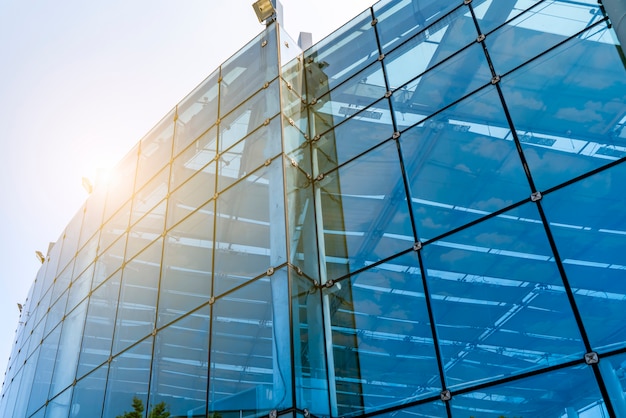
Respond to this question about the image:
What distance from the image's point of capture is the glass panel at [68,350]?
16.8 metres

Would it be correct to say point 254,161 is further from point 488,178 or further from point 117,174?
point 117,174

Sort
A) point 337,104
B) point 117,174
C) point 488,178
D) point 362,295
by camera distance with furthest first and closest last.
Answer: point 117,174 < point 337,104 < point 362,295 < point 488,178

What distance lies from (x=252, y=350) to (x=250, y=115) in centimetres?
586

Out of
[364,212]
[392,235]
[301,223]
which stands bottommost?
[392,235]

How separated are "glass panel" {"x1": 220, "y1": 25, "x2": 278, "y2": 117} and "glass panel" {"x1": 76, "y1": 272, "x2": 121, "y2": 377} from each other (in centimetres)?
550

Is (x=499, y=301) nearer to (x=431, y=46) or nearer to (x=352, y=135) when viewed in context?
(x=352, y=135)

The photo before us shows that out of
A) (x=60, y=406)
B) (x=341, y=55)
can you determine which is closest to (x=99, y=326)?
(x=60, y=406)

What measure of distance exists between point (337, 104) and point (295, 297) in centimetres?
517

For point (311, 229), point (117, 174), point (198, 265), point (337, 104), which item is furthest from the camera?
point (117, 174)

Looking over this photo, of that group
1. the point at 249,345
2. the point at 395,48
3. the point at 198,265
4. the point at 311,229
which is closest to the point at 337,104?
the point at 395,48

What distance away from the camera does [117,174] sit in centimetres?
1997

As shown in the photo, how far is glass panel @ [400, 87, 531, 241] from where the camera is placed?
10195 millimetres

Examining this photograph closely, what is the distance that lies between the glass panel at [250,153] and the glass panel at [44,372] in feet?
29.5

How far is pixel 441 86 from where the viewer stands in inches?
480
